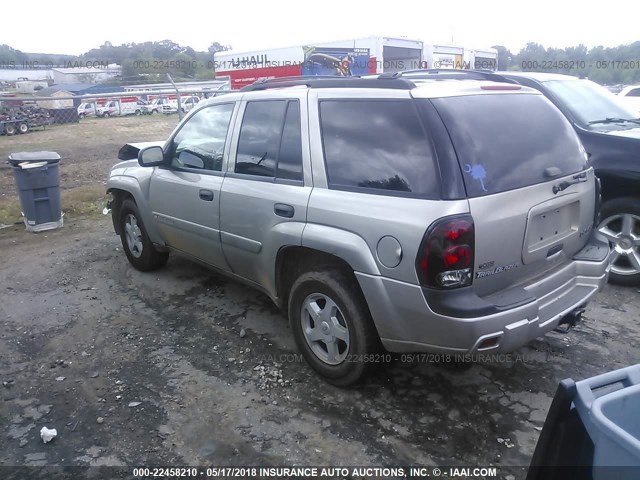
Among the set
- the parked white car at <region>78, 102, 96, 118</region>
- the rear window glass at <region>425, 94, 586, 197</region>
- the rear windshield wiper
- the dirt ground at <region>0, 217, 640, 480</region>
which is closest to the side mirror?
the dirt ground at <region>0, 217, 640, 480</region>

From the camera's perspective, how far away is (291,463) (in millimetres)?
2768

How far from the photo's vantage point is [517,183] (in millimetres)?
2875

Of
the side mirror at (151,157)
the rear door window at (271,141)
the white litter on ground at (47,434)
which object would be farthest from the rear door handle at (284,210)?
the white litter on ground at (47,434)

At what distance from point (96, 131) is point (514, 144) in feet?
86.7

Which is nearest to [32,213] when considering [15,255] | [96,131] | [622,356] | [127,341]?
[15,255]

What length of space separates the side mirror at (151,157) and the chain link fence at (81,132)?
1728 millimetres

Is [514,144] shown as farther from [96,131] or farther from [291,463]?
[96,131]

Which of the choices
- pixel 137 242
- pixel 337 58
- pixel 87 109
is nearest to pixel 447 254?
pixel 137 242

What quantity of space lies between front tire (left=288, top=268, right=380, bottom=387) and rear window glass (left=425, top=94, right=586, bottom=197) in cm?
94

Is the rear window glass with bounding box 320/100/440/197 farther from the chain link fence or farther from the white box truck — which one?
the white box truck

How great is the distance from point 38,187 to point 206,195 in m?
4.46

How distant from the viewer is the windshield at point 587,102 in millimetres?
5242

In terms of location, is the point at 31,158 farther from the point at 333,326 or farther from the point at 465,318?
the point at 465,318

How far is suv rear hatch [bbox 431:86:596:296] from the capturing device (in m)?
2.70
